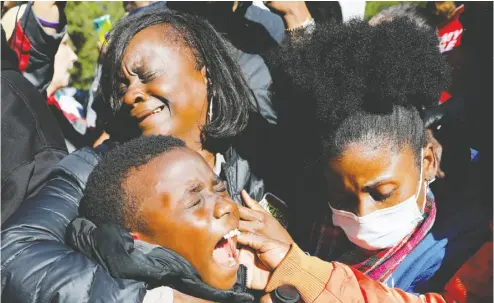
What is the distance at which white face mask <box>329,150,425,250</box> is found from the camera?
2.26m

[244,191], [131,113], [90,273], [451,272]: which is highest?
[131,113]

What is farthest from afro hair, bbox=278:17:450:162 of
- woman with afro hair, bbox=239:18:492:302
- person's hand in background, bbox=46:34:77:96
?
person's hand in background, bbox=46:34:77:96

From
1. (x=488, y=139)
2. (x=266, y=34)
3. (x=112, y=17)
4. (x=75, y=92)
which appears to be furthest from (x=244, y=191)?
(x=112, y=17)

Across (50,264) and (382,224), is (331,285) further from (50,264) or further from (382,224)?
(50,264)

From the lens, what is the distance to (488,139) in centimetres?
233

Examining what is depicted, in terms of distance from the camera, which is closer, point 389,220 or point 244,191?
point 389,220

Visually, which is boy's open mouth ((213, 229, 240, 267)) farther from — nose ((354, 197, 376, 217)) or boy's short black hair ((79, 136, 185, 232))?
nose ((354, 197, 376, 217))

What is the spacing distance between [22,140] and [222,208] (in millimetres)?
1096

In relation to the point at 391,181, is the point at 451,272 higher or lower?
lower

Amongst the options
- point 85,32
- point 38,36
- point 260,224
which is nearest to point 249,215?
point 260,224

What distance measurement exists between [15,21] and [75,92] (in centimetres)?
150

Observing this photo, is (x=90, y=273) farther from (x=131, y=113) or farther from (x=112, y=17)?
(x=112, y=17)

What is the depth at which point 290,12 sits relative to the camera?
354cm

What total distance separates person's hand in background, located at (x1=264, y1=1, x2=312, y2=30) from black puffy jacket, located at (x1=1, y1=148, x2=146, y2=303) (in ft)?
6.95
